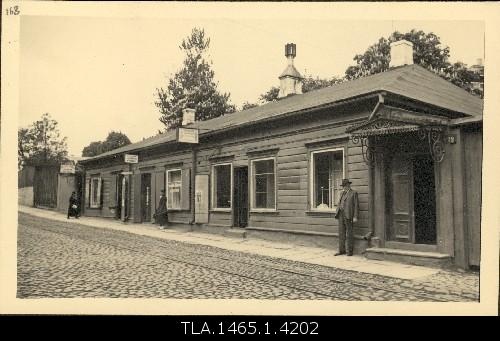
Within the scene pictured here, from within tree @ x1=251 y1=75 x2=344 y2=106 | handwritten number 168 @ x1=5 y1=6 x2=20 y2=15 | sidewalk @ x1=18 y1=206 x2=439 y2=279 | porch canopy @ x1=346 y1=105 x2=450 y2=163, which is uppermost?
tree @ x1=251 y1=75 x2=344 y2=106

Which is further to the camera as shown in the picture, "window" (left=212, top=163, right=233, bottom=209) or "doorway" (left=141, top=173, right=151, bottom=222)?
"doorway" (left=141, top=173, right=151, bottom=222)

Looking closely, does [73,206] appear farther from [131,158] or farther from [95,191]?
[131,158]

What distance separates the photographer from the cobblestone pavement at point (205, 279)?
5.34m

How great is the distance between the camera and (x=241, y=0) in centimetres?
517

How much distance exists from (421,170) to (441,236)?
1.31 m

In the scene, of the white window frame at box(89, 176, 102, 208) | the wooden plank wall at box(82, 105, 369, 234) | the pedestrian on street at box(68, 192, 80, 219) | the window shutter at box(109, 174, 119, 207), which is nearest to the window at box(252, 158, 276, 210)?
the wooden plank wall at box(82, 105, 369, 234)

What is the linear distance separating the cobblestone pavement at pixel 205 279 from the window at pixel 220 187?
4113 mm

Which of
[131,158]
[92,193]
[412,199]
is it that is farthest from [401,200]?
[92,193]

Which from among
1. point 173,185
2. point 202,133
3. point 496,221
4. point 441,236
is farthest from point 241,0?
point 173,185

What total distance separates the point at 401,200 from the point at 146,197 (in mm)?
11635

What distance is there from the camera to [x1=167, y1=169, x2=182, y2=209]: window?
1477 centimetres

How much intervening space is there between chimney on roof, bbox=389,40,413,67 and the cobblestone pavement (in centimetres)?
611

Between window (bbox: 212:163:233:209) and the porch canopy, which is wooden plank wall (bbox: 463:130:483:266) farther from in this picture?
window (bbox: 212:163:233:209)
